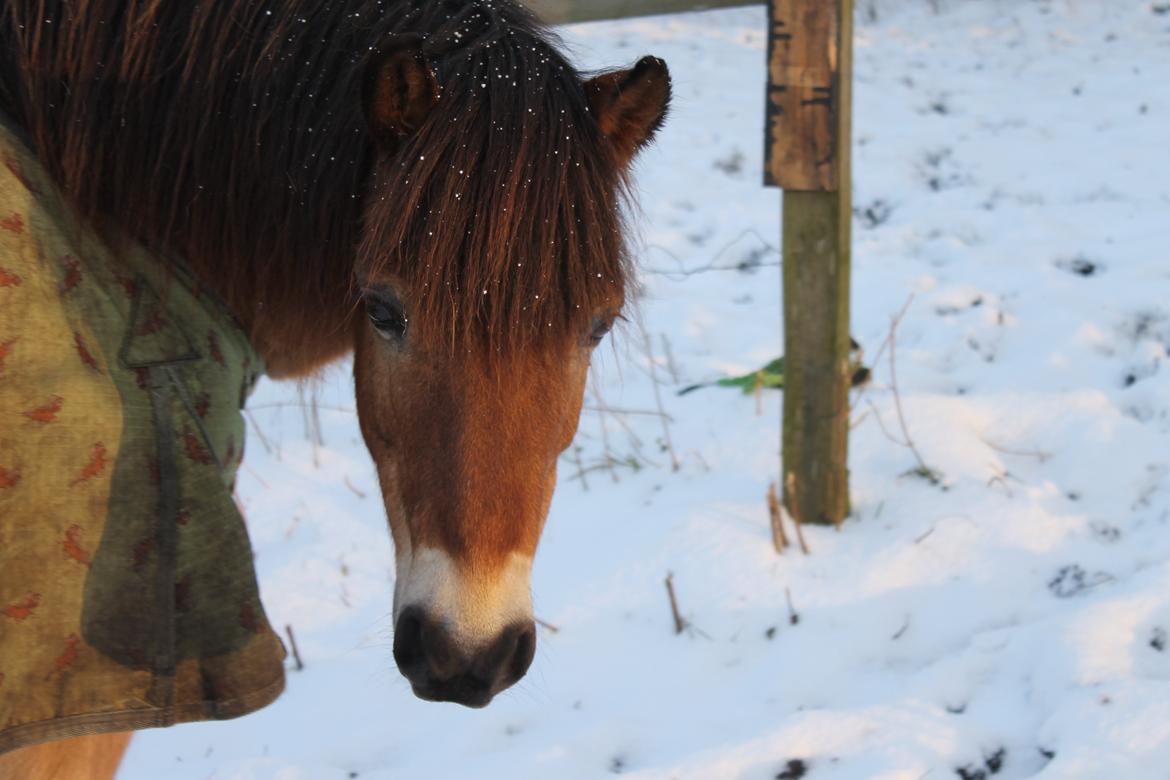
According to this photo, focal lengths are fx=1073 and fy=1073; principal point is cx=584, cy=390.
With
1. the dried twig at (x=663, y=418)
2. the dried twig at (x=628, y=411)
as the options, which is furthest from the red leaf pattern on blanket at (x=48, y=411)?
the dried twig at (x=628, y=411)

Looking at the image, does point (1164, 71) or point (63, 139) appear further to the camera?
point (1164, 71)

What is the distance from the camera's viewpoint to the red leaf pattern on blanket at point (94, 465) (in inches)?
55.9

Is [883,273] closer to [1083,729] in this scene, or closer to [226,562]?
[1083,729]

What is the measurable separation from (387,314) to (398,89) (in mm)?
306

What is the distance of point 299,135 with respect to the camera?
5.16ft

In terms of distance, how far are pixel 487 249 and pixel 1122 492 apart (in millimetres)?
2287

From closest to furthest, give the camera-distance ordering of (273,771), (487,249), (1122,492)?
(487,249) → (273,771) → (1122,492)

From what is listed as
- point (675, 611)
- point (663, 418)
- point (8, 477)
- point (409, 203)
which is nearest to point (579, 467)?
point (663, 418)

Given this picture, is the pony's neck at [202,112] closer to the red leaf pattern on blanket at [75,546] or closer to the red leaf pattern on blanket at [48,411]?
the red leaf pattern on blanket at [48,411]

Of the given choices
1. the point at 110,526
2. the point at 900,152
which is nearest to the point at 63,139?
the point at 110,526

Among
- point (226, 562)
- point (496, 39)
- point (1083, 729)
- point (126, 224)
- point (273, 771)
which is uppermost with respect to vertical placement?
point (496, 39)

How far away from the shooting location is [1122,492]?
2971mm

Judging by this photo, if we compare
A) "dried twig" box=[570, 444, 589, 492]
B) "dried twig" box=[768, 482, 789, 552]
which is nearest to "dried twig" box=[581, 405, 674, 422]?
"dried twig" box=[570, 444, 589, 492]

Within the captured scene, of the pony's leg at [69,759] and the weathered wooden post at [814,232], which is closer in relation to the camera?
the pony's leg at [69,759]
